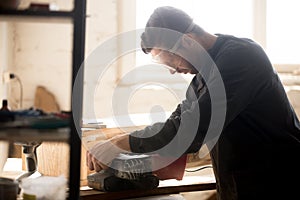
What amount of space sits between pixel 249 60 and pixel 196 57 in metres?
0.22

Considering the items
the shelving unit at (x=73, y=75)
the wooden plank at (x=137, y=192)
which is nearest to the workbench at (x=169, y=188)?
the wooden plank at (x=137, y=192)

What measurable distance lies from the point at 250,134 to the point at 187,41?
1.33 ft

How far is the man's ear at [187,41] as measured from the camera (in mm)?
1712

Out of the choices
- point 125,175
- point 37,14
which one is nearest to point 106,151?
point 125,175

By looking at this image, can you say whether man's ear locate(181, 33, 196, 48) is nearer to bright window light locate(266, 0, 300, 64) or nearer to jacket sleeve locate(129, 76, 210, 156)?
jacket sleeve locate(129, 76, 210, 156)

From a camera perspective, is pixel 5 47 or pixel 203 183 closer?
pixel 203 183

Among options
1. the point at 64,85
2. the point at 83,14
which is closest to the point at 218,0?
the point at 64,85

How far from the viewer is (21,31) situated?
248 centimetres

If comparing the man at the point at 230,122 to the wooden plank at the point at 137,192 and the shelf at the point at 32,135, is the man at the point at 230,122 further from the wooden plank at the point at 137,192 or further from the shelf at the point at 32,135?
the shelf at the point at 32,135

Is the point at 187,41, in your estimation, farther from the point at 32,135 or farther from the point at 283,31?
the point at 283,31

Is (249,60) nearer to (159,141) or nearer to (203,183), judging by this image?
(159,141)

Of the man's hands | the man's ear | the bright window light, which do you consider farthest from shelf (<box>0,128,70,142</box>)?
the bright window light

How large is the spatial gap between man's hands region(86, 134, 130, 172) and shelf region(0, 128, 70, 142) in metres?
0.48

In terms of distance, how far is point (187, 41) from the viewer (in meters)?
1.72
